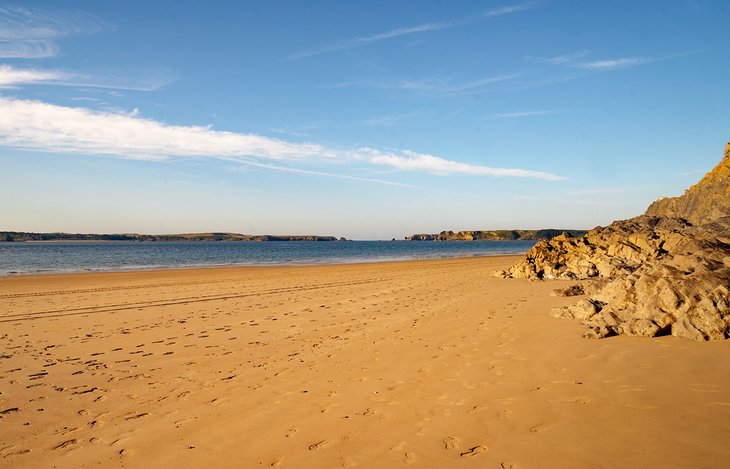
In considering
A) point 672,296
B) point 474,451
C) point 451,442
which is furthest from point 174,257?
point 474,451

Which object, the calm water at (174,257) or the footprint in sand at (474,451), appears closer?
the footprint in sand at (474,451)

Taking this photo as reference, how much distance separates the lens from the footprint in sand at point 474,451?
4.01 metres

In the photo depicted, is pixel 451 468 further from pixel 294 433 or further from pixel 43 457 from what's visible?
pixel 43 457

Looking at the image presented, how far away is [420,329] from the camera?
9.99m

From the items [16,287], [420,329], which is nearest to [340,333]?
[420,329]

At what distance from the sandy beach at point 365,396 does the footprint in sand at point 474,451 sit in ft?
0.05

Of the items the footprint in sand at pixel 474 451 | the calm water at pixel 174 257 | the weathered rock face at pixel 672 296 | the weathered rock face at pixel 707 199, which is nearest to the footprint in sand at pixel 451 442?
the footprint in sand at pixel 474 451

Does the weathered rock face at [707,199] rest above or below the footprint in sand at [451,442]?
above

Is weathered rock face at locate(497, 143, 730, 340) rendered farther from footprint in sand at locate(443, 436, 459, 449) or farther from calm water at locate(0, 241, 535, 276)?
calm water at locate(0, 241, 535, 276)

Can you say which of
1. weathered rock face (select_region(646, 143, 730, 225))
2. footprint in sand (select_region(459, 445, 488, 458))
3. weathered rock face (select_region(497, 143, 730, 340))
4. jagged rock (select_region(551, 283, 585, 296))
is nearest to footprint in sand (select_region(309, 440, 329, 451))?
footprint in sand (select_region(459, 445, 488, 458))

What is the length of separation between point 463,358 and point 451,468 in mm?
3574

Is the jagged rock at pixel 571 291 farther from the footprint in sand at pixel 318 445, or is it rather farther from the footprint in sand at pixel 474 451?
the footprint in sand at pixel 318 445

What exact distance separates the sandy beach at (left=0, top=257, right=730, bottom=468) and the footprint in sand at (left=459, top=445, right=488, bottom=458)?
0.02 metres

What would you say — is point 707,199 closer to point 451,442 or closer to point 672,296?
point 672,296
